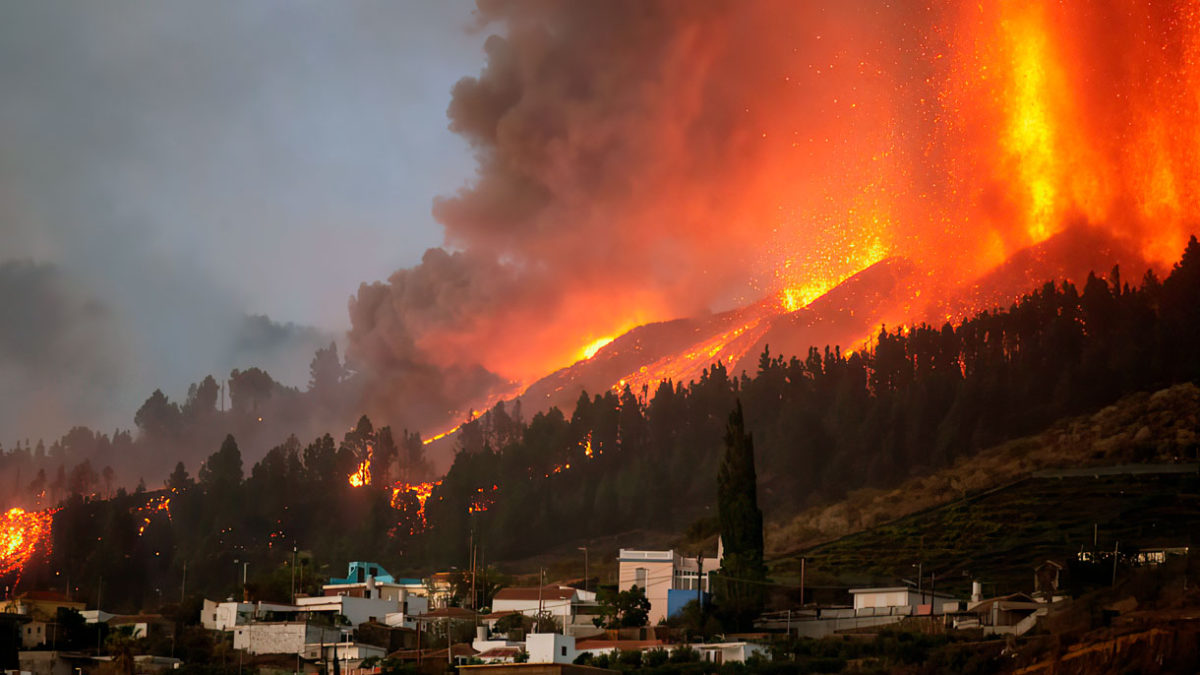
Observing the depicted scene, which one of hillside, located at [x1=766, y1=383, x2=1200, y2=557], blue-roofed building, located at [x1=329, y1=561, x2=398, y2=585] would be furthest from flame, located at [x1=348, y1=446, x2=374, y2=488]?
blue-roofed building, located at [x1=329, y1=561, x2=398, y2=585]

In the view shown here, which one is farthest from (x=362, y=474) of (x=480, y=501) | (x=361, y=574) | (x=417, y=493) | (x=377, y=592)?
(x=377, y=592)

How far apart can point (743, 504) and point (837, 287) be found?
9884 cm

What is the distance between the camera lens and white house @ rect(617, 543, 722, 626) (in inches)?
2547

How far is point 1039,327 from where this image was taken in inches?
4793

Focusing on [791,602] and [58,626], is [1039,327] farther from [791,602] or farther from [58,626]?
[58,626]

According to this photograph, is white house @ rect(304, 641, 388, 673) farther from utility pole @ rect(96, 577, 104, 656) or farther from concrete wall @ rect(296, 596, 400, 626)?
utility pole @ rect(96, 577, 104, 656)

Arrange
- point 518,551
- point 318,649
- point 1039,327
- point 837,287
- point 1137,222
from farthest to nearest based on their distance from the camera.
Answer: point 837,287 < point 1137,222 < point 1039,327 < point 518,551 < point 318,649

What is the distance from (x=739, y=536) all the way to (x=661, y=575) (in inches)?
184

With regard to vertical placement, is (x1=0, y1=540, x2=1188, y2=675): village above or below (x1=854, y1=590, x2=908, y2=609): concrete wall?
below

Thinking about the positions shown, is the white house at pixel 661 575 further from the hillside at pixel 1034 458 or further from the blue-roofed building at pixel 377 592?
the hillside at pixel 1034 458

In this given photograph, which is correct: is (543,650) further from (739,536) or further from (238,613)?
(238,613)

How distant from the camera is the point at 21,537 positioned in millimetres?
132250

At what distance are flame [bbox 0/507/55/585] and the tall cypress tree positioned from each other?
7064 centimetres

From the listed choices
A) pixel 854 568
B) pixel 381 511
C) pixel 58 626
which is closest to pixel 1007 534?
pixel 854 568
